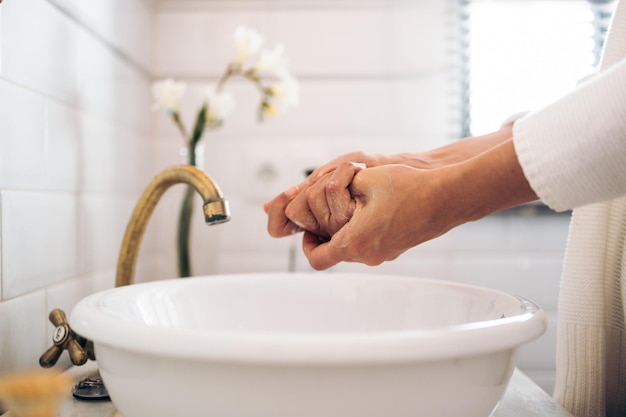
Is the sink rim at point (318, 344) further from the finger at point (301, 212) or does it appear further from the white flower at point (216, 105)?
the white flower at point (216, 105)

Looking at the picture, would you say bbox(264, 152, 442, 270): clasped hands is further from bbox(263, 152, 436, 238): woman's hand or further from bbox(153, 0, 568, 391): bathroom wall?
bbox(153, 0, 568, 391): bathroom wall

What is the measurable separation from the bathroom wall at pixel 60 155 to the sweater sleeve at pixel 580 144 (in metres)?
0.53

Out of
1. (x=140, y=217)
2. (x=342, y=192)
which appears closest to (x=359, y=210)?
(x=342, y=192)

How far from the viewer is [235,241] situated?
1.20m

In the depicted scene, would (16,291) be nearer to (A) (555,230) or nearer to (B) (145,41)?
(B) (145,41)

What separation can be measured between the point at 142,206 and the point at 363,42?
2.27 ft

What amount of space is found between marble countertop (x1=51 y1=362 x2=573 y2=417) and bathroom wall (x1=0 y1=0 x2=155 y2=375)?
0.10m

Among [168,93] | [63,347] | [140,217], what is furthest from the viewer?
[168,93]

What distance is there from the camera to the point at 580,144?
40 cm

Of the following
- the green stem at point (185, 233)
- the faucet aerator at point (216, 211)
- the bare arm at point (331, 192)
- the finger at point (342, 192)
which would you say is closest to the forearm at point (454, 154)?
the bare arm at point (331, 192)

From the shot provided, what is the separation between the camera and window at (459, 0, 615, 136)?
47.1 inches

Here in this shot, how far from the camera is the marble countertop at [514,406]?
A: 0.54 metres

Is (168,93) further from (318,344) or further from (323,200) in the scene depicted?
(318,344)

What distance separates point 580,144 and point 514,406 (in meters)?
0.31
